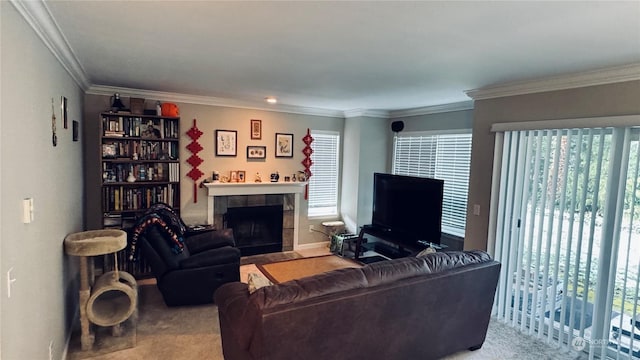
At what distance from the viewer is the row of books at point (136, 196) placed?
4.37 metres

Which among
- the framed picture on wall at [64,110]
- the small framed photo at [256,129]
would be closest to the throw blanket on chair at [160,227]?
the framed picture on wall at [64,110]

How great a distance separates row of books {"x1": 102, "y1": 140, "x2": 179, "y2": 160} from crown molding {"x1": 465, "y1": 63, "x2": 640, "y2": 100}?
3818mm

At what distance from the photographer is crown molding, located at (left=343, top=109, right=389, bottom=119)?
5.80 metres

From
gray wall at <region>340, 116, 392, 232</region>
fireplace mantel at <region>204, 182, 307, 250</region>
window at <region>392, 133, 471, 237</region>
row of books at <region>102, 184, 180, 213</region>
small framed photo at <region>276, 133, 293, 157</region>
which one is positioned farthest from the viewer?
gray wall at <region>340, 116, 392, 232</region>

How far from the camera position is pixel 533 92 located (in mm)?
3275

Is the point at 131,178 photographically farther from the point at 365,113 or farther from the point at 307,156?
the point at 365,113

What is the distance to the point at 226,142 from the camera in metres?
5.21

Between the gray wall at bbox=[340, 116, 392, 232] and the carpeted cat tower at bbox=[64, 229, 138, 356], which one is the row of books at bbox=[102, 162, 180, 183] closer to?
the carpeted cat tower at bbox=[64, 229, 138, 356]

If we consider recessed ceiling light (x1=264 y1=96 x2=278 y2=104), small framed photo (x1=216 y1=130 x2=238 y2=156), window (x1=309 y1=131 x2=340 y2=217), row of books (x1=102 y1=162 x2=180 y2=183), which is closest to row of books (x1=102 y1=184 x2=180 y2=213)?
row of books (x1=102 y1=162 x2=180 y2=183)

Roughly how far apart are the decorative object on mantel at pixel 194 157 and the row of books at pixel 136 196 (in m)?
0.32

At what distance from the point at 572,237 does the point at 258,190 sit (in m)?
3.98

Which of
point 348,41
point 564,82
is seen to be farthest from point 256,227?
point 564,82

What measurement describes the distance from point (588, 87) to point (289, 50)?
8.31 feet

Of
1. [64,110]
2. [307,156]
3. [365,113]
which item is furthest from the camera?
[307,156]
